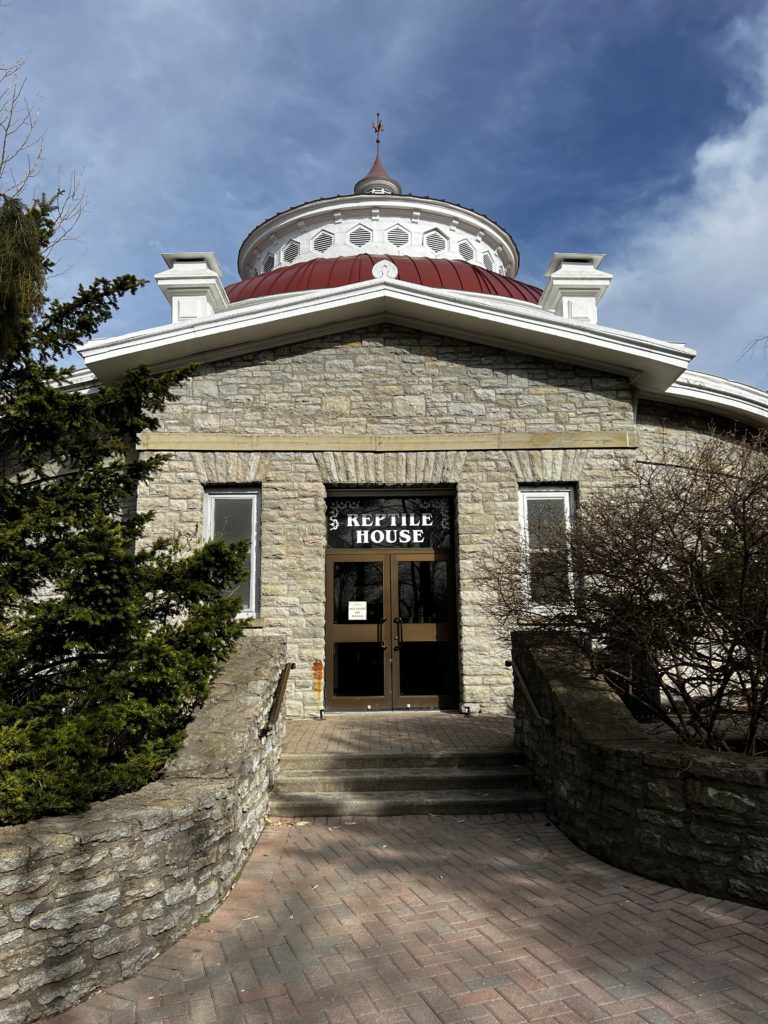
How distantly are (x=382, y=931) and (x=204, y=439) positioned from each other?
7208 millimetres

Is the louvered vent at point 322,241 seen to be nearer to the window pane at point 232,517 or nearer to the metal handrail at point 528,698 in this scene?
the window pane at point 232,517

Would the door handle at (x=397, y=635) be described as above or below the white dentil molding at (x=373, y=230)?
below

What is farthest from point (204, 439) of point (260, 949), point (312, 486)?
point (260, 949)

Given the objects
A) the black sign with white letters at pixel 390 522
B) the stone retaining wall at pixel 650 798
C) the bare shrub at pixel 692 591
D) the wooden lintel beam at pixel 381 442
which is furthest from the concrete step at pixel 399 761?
the wooden lintel beam at pixel 381 442

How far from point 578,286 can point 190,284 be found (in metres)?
6.89

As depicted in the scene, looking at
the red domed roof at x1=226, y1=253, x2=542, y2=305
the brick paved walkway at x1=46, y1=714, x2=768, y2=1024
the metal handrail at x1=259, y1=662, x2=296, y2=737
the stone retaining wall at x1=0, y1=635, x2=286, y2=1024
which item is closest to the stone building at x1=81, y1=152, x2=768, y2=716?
the metal handrail at x1=259, y1=662, x2=296, y2=737

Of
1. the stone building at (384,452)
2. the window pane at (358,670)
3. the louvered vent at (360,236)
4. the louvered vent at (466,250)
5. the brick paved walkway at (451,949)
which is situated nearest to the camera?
the brick paved walkway at (451,949)

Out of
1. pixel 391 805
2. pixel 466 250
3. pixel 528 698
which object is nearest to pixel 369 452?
pixel 528 698

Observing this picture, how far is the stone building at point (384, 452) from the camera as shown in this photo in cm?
996

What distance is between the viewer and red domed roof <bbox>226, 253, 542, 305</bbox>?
15664 mm

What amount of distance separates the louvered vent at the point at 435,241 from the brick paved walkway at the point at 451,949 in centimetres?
1656

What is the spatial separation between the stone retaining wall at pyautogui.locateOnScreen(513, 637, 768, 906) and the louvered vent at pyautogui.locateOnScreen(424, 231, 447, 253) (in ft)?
50.1

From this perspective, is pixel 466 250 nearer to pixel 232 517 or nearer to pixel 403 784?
pixel 232 517

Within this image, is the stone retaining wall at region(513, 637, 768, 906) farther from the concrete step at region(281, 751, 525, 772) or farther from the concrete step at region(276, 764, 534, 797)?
the concrete step at region(281, 751, 525, 772)
